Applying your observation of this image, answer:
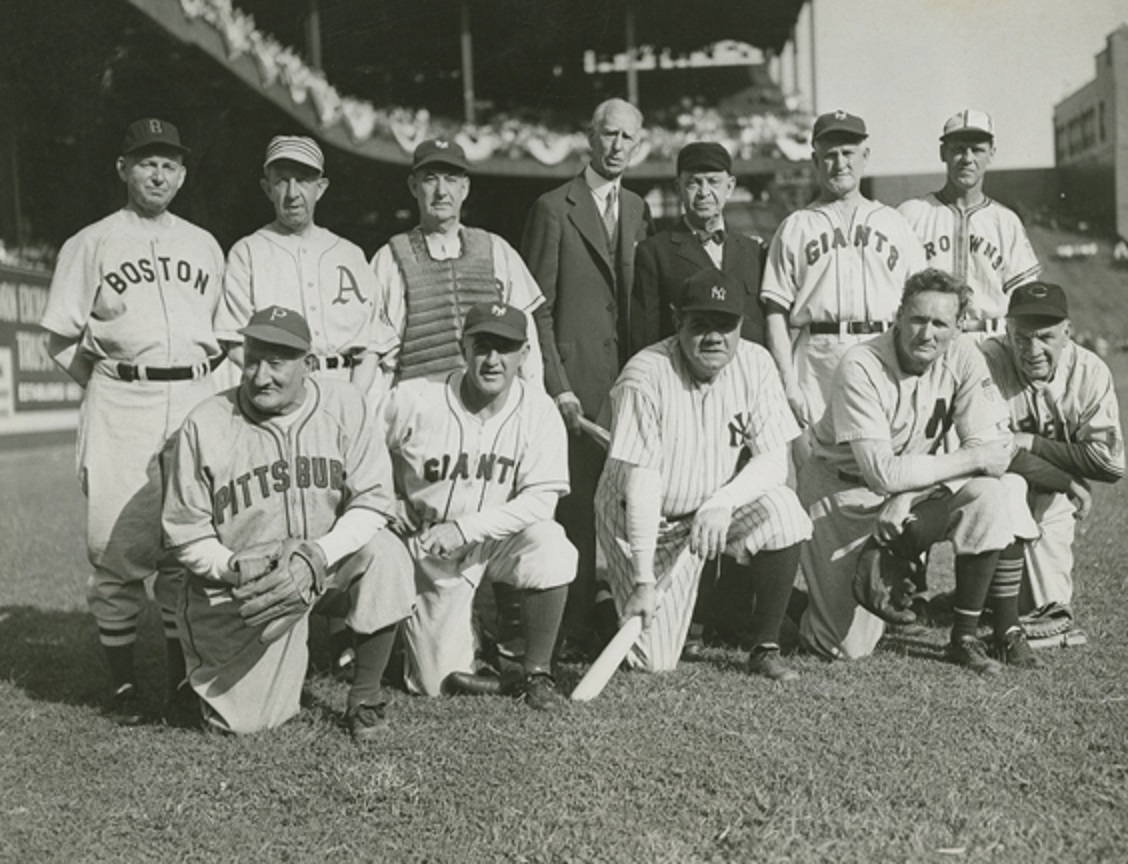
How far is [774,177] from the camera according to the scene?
22250 mm

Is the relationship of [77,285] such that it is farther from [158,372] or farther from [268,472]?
[268,472]

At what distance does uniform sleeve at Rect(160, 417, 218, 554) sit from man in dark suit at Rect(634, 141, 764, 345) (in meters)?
1.99

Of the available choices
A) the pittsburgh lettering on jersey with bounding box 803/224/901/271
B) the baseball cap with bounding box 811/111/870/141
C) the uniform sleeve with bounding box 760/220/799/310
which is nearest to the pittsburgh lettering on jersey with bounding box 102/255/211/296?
the uniform sleeve with bounding box 760/220/799/310

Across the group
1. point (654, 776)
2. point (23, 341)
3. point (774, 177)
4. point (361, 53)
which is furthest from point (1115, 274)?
point (654, 776)

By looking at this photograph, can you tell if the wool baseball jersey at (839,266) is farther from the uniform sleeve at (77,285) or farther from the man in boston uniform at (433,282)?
the uniform sleeve at (77,285)

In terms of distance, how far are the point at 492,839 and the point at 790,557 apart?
174 centimetres

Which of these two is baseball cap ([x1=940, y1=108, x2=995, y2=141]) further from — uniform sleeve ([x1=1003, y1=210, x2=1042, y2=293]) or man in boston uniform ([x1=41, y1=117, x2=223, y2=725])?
man in boston uniform ([x1=41, y1=117, x2=223, y2=725])

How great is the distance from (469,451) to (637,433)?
630mm

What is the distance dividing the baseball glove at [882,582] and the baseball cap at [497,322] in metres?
1.56

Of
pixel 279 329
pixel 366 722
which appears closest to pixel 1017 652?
pixel 366 722

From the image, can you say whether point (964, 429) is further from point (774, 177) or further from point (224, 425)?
point (774, 177)

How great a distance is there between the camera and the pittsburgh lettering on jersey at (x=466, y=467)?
13.5 feet

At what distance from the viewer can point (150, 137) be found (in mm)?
4145

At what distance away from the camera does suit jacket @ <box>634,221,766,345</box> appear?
15.4 feet
